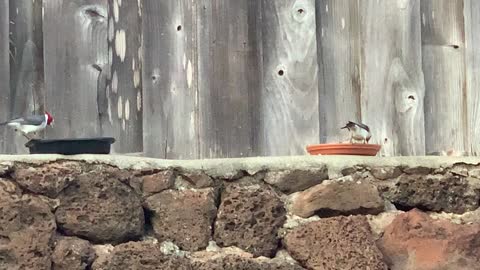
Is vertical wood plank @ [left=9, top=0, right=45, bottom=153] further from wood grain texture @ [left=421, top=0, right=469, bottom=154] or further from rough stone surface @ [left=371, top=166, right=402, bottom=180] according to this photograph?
wood grain texture @ [left=421, top=0, right=469, bottom=154]

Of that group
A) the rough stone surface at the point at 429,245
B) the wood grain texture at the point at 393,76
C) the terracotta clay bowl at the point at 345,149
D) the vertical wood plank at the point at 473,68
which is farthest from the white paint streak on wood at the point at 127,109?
the vertical wood plank at the point at 473,68

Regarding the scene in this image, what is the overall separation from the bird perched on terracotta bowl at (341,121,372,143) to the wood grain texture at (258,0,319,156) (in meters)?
0.12

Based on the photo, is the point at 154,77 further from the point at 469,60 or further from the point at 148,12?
the point at 469,60

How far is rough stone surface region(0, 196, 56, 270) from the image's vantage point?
7.85ft

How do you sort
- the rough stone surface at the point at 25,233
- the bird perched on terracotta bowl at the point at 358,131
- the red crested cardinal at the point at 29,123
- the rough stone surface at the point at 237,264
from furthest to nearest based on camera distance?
the bird perched on terracotta bowl at the point at 358,131, the red crested cardinal at the point at 29,123, the rough stone surface at the point at 237,264, the rough stone surface at the point at 25,233

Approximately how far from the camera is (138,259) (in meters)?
2.48

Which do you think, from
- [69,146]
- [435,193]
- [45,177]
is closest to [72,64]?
[69,146]

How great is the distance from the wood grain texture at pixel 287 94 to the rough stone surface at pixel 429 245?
392 millimetres

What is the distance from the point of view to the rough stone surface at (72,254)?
7.97 ft

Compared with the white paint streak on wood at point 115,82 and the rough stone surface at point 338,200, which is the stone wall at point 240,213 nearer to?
the rough stone surface at point 338,200

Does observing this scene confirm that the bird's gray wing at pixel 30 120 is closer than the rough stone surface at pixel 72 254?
No

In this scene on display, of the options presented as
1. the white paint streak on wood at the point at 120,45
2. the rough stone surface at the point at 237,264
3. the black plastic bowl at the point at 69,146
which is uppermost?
the white paint streak on wood at the point at 120,45

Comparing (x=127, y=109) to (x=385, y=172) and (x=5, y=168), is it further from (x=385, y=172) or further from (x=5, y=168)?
(x=385, y=172)

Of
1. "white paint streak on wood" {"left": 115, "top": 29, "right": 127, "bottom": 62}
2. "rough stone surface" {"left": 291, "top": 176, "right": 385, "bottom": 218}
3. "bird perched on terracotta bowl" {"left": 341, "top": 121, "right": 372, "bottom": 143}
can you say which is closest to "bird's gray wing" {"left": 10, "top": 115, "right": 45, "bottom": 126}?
"white paint streak on wood" {"left": 115, "top": 29, "right": 127, "bottom": 62}
